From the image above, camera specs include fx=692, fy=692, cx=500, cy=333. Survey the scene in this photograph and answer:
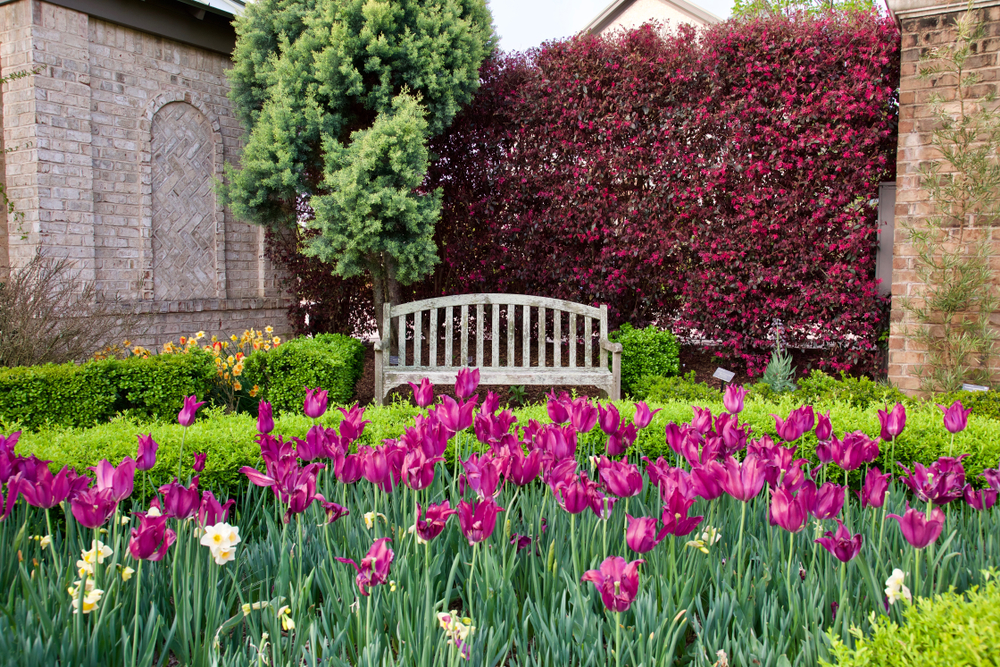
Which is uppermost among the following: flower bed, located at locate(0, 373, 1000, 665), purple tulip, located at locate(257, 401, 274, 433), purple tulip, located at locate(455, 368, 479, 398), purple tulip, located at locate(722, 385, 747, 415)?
purple tulip, located at locate(455, 368, 479, 398)

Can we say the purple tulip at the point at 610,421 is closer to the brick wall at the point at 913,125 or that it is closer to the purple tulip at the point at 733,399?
the purple tulip at the point at 733,399

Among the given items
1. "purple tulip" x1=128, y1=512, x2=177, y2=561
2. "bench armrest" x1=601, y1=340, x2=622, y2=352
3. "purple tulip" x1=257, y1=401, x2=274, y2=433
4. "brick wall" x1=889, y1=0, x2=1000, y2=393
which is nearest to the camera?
"purple tulip" x1=128, y1=512, x2=177, y2=561

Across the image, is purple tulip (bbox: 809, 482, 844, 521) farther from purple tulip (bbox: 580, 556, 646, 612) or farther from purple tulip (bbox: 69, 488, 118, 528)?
purple tulip (bbox: 69, 488, 118, 528)

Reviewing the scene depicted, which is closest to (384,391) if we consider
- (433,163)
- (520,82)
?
(433,163)

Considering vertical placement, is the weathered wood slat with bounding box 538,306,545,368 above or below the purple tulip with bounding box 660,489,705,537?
above

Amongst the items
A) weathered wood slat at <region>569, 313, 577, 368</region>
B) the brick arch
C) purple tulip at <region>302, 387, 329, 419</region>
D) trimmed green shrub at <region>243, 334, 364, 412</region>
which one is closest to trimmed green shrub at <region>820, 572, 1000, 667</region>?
purple tulip at <region>302, 387, 329, 419</region>

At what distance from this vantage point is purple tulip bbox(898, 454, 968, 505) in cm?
174

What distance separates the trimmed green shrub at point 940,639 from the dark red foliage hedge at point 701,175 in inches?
196

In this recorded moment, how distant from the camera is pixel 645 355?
6055 millimetres

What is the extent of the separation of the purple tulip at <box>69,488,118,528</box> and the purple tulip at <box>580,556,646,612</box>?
1095 mm

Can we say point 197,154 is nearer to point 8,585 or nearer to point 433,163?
point 433,163

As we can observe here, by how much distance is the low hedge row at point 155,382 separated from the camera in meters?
4.24

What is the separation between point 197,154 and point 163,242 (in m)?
1.11

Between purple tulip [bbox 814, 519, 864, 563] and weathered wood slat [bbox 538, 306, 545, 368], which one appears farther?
weathered wood slat [bbox 538, 306, 545, 368]
